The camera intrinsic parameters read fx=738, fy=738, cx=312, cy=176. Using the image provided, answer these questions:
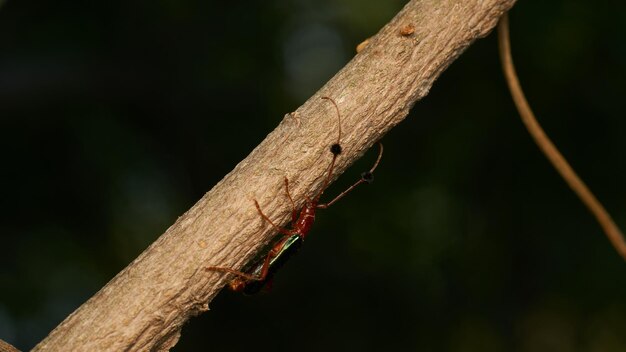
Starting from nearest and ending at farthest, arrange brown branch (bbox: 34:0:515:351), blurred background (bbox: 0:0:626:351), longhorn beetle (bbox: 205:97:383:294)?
brown branch (bbox: 34:0:515:351), longhorn beetle (bbox: 205:97:383:294), blurred background (bbox: 0:0:626:351)

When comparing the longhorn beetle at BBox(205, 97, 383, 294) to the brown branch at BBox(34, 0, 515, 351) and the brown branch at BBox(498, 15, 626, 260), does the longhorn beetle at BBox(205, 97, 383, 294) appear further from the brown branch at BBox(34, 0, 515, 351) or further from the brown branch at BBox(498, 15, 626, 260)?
the brown branch at BBox(498, 15, 626, 260)

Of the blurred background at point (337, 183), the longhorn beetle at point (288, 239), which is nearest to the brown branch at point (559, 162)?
the longhorn beetle at point (288, 239)

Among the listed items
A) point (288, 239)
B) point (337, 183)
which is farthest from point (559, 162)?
point (337, 183)

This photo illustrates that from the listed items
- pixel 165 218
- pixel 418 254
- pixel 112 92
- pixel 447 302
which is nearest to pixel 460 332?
pixel 447 302

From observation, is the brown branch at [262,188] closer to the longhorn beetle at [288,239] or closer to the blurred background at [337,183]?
the longhorn beetle at [288,239]

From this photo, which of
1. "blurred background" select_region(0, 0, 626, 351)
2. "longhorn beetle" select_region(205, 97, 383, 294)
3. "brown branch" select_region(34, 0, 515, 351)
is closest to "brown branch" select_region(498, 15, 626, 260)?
"brown branch" select_region(34, 0, 515, 351)

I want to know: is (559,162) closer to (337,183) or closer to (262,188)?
(262,188)

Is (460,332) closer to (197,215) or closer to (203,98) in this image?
(203,98)
